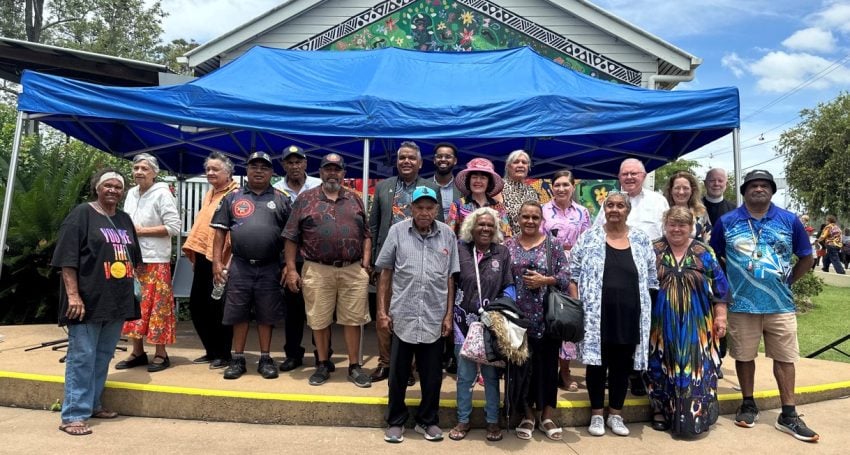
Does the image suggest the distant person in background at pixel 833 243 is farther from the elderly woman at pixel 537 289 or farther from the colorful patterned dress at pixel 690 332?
the elderly woman at pixel 537 289

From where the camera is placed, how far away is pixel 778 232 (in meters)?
3.84

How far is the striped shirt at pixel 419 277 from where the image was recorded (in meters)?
3.43

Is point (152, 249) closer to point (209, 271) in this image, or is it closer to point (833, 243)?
point (209, 271)

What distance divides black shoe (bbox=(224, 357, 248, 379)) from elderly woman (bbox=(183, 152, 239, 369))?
0.33 m

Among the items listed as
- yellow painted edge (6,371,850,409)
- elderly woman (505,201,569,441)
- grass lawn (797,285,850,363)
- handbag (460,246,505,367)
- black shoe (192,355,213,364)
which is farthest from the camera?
grass lawn (797,285,850,363)

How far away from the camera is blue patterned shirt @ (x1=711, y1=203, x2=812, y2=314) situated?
3842 mm

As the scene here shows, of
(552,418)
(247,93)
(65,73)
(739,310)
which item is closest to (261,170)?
(247,93)

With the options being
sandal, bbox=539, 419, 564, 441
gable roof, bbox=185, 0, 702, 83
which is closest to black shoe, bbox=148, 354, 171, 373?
sandal, bbox=539, 419, 564, 441

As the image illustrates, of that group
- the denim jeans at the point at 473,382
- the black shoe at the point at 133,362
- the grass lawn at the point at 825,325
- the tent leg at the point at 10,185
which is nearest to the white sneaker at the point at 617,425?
the denim jeans at the point at 473,382

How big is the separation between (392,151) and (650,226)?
384 centimetres

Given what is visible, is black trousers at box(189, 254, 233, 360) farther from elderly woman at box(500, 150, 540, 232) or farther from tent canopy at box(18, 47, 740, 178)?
elderly woman at box(500, 150, 540, 232)

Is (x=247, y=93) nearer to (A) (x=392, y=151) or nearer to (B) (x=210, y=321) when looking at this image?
(B) (x=210, y=321)

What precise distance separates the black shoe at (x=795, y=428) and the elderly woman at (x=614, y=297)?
1239mm

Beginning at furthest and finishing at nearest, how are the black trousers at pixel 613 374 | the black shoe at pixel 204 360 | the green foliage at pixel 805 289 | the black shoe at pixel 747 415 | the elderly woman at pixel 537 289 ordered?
the green foliage at pixel 805 289, the black shoe at pixel 204 360, the black shoe at pixel 747 415, the black trousers at pixel 613 374, the elderly woman at pixel 537 289
